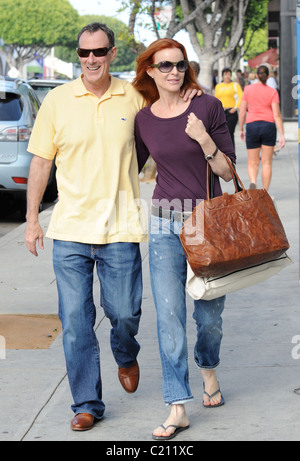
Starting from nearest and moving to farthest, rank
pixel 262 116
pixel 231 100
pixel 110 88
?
pixel 110 88, pixel 262 116, pixel 231 100

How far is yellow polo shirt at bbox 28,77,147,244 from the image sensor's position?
4.40 m

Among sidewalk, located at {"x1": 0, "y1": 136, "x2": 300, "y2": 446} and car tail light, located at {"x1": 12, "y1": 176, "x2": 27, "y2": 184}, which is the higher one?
sidewalk, located at {"x1": 0, "y1": 136, "x2": 300, "y2": 446}

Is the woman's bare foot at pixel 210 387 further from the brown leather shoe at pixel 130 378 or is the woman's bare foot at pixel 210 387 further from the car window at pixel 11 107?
the car window at pixel 11 107

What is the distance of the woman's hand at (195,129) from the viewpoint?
13.8ft

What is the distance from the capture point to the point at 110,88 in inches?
179

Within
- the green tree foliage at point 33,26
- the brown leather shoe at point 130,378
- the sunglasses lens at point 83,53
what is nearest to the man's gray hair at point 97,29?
the sunglasses lens at point 83,53

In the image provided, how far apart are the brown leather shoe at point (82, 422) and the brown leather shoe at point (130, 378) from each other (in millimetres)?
470

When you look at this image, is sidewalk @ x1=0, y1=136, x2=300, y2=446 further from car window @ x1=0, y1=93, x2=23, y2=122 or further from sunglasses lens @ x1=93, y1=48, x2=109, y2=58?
car window @ x1=0, y1=93, x2=23, y2=122

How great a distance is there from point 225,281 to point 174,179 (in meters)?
0.54

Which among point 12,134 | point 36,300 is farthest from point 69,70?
point 36,300

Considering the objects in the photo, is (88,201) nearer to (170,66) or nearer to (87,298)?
(87,298)

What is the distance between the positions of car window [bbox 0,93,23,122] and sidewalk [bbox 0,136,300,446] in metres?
4.66

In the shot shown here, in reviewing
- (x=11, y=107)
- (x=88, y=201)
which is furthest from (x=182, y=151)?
(x=11, y=107)

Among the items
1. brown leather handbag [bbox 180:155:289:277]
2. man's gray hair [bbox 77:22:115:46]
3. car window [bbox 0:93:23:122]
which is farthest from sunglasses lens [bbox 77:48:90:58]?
car window [bbox 0:93:23:122]
